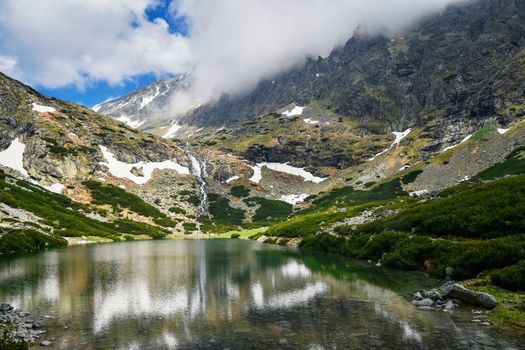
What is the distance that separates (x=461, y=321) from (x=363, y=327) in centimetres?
588

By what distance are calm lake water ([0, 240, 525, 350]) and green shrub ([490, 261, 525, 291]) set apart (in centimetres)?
479

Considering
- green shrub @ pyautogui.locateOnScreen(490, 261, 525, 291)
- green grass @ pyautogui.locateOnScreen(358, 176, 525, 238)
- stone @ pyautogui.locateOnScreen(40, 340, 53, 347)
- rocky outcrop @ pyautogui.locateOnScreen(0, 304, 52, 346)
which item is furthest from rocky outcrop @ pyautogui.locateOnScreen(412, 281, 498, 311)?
rocky outcrop @ pyautogui.locateOnScreen(0, 304, 52, 346)

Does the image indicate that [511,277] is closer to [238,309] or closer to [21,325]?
[238,309]

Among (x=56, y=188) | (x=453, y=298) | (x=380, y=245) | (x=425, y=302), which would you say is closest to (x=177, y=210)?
(x=56, y=188)

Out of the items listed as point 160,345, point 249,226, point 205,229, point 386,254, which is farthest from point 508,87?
point 160,345

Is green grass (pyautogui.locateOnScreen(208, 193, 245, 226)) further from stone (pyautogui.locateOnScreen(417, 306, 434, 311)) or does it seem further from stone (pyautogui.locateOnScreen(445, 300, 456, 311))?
stone (pyautogui.locateOnScreen(445, 300, 456, 311))

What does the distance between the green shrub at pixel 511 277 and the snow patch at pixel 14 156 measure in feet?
578

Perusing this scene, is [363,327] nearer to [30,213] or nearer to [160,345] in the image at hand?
[160,345]

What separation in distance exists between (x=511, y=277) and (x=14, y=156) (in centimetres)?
19019

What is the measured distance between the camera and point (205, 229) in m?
156

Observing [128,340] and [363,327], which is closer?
[128,340]

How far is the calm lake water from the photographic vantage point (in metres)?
20.5

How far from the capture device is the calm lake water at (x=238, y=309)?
67.1 ft

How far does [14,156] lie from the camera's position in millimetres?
171625
